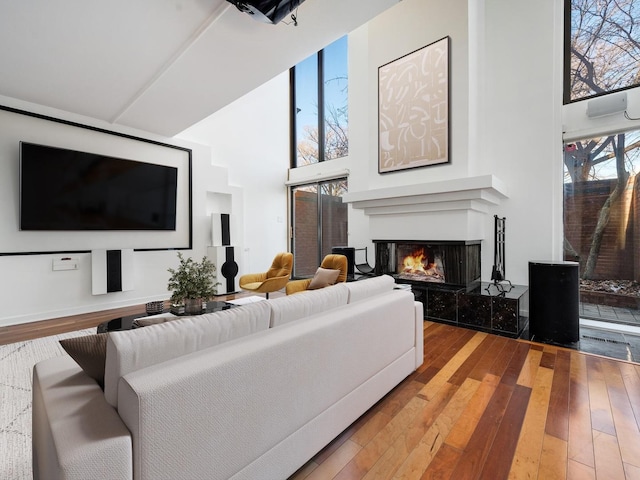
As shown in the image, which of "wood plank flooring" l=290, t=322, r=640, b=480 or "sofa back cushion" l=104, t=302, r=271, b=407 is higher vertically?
"sofa back cushion" l=104, t=302, r=271, b=407

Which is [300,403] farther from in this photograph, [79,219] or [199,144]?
[199,144]

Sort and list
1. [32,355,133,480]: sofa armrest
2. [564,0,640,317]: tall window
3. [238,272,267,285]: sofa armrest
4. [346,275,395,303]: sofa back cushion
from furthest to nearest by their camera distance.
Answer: [238,272,267,285]: sofa armrest → [564,0,640,317]: tall window → [346,275,395,303]: sofa back cushion → [32,355,133,480]: sofa armrest

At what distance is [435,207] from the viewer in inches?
157

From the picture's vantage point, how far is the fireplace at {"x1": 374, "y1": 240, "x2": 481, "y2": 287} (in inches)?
153

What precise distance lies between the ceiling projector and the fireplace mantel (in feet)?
8.21

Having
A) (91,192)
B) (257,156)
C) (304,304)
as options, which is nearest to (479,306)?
(304,304)

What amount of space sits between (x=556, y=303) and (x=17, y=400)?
4492mm

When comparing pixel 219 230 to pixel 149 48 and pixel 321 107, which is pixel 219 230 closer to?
pixel 149 48

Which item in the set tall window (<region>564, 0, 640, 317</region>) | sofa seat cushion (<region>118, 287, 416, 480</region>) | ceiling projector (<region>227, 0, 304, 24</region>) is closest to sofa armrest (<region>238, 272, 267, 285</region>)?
sofa seat cushion (<region>118, 287, 416, 480</region>)

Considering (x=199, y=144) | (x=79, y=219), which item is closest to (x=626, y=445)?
(x=79, y=219)

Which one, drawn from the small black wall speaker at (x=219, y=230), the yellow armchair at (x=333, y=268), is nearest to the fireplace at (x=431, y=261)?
the yellow armchair at (x=333, y=268)

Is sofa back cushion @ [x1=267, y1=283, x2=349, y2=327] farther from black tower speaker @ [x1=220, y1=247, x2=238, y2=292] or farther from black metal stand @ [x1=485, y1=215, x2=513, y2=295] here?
black tower speaker @ [x1=220, y1=247, x2=238, y2=292]

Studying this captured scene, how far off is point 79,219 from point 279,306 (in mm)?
4036

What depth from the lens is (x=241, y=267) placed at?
18.8 feet
